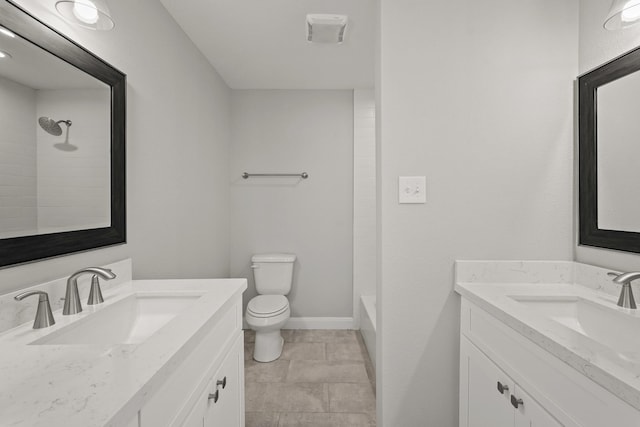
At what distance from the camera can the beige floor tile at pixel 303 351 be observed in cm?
A: 257

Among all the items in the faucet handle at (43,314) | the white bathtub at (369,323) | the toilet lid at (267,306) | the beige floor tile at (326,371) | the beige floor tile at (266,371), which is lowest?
the beige floor tile at (266,371)

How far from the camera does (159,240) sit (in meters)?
1.76

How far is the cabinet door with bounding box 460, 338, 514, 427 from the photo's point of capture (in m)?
1.06

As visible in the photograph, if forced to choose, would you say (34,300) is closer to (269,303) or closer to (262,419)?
(262,419)

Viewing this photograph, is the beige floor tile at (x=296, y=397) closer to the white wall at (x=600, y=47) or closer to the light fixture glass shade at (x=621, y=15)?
the white wall at (x=600, y=47)

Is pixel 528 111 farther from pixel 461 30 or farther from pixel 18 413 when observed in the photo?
pixel 18 413

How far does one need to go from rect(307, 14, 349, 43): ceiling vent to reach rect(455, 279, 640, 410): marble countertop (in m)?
1.65

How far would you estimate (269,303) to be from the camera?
2.57m

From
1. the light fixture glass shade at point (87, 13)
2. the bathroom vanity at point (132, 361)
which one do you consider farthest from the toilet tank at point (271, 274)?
the light fixture glass shade at point (87, 13)

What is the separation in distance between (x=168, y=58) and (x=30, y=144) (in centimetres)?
111

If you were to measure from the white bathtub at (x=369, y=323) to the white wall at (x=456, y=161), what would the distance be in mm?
780

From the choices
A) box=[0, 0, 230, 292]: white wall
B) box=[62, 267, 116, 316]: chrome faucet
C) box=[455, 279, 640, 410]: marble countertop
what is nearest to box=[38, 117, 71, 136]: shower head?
box=[0, 0, 230, 292]: white wall

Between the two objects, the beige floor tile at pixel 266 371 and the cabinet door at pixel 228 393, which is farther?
the beige floor tile at pixel 266 371

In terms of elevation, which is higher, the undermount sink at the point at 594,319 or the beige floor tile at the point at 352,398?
the undermount sink at the point at 594,319
